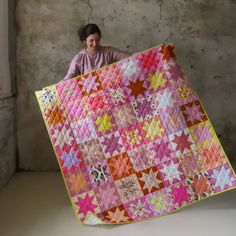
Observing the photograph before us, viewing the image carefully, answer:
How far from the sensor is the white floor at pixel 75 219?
6.16ft

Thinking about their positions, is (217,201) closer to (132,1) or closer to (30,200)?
(30,200)

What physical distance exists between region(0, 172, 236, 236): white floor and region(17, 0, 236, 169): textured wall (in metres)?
1.03

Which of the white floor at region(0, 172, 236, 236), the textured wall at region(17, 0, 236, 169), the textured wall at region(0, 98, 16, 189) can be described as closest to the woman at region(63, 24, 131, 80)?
the textured wall at region(17, 0, 236, 169)

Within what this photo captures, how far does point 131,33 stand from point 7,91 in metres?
1.22

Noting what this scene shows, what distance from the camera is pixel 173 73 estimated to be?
213 centimetres

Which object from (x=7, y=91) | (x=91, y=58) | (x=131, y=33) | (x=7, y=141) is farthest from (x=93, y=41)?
(x=7, y=141)

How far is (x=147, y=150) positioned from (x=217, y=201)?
2.18 ft

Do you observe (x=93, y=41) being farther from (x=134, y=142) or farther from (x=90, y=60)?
(x=134, y=142)

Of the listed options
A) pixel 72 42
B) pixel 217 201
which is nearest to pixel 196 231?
pixel 217 201

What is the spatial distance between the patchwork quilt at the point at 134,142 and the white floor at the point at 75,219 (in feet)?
0.26

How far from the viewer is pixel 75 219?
208 centimetres

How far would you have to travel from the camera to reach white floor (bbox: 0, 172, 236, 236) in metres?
1.88

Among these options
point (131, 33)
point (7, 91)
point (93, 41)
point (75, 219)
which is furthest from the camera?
point (131, 33)

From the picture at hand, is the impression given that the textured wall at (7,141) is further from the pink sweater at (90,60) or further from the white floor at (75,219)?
the pink sweater at (90,60)
